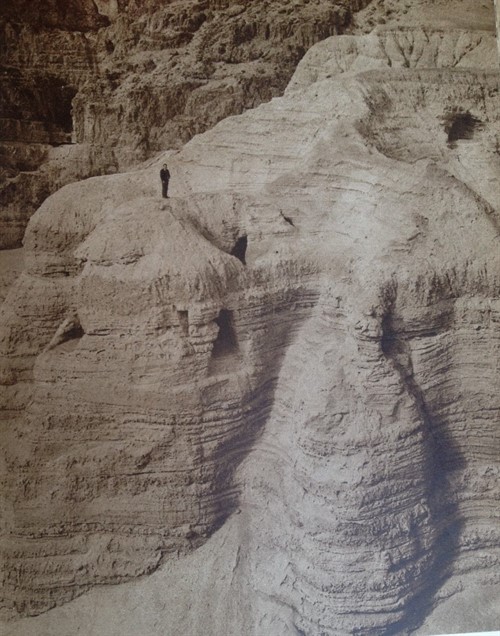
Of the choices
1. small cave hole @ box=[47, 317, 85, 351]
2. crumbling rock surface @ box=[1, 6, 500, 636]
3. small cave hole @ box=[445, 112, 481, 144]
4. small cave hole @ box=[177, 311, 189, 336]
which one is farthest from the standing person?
small cave hole @ box=[445, 112, 481, 144]

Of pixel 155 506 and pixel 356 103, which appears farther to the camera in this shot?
pixel 356 103

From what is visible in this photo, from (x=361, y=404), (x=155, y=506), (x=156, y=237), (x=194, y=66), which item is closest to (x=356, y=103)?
(x=194, y=66)

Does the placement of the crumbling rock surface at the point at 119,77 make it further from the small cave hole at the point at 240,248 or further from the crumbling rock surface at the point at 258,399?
the small cave hole at the point at 240,248

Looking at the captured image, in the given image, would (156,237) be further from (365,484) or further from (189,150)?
(365,484)

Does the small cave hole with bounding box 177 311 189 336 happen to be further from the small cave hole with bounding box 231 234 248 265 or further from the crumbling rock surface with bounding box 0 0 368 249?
the crumbling rock surface with bounding box 0 0 368 249

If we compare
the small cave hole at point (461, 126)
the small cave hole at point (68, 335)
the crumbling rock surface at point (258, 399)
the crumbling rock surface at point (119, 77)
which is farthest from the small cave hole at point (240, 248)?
the small cave hole at point (461, 126)

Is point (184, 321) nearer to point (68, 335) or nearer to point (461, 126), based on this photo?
point (68, 335)

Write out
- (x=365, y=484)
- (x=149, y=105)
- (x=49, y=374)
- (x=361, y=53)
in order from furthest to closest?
1. (x=361, y=53)
2. (x=149, y=105)
3. (x=49, y=374)
4. (x=365, y=484)

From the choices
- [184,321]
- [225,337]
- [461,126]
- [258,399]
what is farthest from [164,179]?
[461,126]
